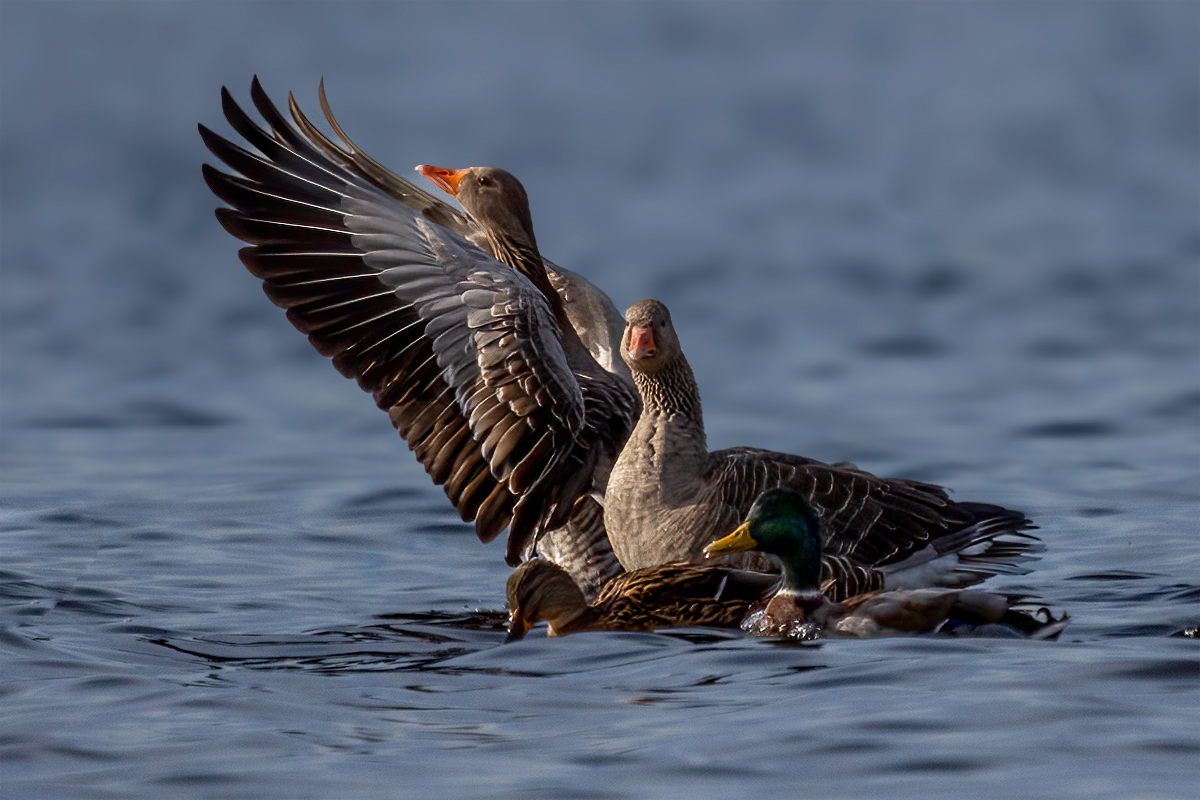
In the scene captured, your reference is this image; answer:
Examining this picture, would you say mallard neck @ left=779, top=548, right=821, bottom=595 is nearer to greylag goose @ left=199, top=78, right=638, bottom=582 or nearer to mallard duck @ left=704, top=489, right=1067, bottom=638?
mallard duck @ left=704, top=489, right=1067, bottom=638

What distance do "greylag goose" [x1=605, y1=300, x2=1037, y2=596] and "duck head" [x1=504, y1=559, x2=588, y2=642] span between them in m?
0.65

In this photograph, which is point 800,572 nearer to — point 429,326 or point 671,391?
point 671,391

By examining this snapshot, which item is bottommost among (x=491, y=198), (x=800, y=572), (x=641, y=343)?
(x=800, y=572)

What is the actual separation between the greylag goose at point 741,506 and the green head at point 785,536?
46 centimetres

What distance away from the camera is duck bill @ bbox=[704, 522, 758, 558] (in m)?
8.36

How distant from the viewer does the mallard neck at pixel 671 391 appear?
9.19m

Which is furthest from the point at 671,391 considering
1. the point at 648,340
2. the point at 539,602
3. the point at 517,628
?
the point at 517,628

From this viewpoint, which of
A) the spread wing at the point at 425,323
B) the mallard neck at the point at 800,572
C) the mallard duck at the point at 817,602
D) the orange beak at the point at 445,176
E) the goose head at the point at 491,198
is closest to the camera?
the mallard duck at the point at 817,602

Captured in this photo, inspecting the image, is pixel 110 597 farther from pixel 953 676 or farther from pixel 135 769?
pixel 953 676

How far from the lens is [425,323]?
9172mm

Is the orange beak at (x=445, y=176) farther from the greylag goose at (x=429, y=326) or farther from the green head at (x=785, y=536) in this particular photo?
the green head at (x=785, y=536)

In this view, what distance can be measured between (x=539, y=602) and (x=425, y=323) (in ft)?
5.25

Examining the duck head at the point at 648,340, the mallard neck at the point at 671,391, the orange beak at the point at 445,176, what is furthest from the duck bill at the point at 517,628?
the orange beak at the point at 445,176

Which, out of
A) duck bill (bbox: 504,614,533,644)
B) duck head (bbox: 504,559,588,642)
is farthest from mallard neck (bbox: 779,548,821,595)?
duck bill (bbox: 504,614,533,644)
